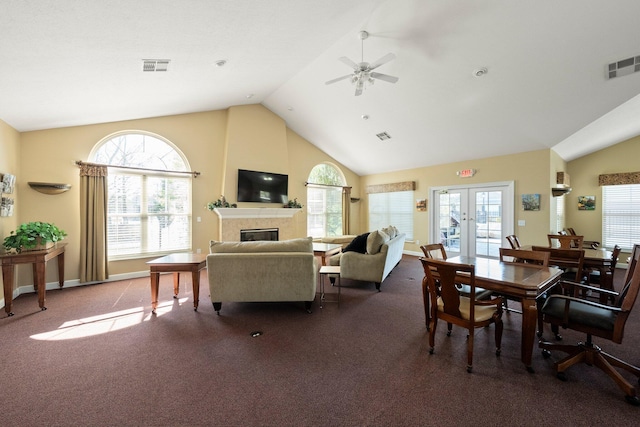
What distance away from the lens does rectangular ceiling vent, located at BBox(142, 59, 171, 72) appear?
129 inches

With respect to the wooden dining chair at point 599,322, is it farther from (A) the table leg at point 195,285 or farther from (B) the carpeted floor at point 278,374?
(A) the table leg at point 195,285

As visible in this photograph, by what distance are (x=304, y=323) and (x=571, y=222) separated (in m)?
7.75

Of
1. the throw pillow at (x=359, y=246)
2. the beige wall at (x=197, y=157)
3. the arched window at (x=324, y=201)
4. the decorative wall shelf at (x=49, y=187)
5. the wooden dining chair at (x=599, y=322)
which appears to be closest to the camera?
the wooden dining chair at (x=599, y=322)

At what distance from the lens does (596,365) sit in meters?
2.09

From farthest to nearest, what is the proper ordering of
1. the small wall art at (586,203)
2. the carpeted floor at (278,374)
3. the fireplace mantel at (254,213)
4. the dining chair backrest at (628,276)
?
the small wall art at (586,203) < the fireplace mantel at (254,213) < the dining chair backrest at (628,276) < the carpeted floor at (278,374)

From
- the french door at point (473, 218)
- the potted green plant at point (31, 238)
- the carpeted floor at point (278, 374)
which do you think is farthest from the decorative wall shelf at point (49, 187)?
the french door at point (473, 218)

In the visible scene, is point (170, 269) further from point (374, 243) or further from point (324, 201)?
point (324, 201)

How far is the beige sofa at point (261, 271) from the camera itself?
3.30 m

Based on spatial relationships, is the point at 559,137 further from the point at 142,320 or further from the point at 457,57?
the point at 142,320

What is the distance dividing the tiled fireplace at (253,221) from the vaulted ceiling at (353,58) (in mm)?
2382

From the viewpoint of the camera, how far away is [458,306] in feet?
7.57

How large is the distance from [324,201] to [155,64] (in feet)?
18.8

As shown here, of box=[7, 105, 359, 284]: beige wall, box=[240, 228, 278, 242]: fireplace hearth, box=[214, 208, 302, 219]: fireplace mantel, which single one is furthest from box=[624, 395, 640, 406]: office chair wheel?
box=[7, 105, 359, 284]: beige wall

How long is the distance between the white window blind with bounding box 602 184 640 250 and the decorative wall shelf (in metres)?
11.2
